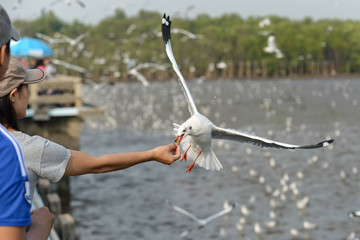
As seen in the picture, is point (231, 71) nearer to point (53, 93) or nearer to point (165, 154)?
point (53, 93)

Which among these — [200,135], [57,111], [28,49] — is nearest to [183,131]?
[200,135]

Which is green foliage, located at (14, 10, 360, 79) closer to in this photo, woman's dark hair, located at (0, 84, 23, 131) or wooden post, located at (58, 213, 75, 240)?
wooden post, located at (58, 213, 75, 240)

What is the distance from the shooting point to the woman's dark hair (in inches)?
97.7

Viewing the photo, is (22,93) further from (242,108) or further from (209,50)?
(209,50)

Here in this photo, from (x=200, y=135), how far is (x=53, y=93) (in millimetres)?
16204

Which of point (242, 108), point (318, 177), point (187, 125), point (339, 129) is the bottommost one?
point (242, 108)

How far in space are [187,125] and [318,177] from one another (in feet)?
77.3

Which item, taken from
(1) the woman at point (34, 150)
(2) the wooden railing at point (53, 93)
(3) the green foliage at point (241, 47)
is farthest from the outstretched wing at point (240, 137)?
(3) the green foliage at point (241, 47)

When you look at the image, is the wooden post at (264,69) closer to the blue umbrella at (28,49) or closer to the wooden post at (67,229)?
the blue umbrella at (28,49)

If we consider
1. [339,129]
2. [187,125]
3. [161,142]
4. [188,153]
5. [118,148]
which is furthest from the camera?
[339,129]

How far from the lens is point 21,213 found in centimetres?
195

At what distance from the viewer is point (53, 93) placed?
18.8 m

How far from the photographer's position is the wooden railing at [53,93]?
696 inches

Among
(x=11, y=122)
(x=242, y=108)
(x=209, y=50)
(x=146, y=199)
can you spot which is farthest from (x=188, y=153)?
(x=209, y=50)
